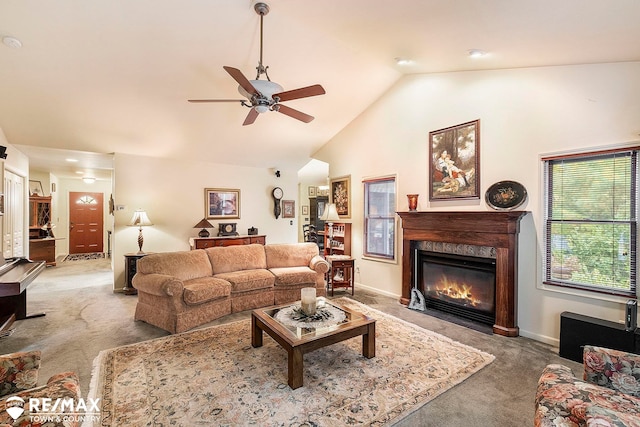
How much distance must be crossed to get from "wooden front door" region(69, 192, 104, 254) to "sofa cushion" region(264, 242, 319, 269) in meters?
8.29

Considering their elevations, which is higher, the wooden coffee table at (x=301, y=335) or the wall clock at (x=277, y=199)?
the wall clock at (x=277, y=199)

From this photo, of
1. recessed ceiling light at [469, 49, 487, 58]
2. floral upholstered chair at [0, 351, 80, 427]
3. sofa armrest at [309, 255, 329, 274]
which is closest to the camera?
floral upholstered chair at [0, 351, 80, 427]

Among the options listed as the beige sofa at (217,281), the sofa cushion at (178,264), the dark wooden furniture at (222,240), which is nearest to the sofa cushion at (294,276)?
the beige sofa at (217,281)

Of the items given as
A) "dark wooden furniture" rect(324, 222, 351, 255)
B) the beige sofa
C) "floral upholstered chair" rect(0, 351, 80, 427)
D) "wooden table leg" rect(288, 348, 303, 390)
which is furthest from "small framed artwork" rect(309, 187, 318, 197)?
"floral upholstered chair" rect(0, 351, 80, 427)

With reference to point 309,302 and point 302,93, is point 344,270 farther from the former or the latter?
point 302,93

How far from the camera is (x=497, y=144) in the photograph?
144 inches

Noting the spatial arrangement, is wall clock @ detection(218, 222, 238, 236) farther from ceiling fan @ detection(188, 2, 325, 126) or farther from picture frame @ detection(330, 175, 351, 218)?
ceiling fan @ detection(188, 2, 325, 126)

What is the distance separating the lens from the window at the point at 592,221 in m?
2.80

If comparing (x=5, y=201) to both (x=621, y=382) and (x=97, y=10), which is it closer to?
(x=97, y=10)

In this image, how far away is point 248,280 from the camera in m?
4.15

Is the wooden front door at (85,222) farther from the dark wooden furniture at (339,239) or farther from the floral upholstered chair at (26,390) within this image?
the floral upholstered chair at (26,390)

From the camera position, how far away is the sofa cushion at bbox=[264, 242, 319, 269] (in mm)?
4941

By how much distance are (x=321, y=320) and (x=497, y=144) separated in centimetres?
303

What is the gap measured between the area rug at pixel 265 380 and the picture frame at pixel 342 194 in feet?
9.65
